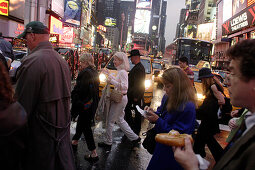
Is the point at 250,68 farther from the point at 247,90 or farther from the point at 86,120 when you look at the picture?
the point at 86,120

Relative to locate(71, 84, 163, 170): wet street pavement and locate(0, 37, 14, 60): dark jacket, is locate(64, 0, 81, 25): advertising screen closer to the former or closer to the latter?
locate(0, 37, 14, 60): dark jacket

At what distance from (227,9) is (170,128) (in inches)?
896

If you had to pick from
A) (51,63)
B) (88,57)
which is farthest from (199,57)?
(51,63)

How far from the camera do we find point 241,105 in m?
1.34

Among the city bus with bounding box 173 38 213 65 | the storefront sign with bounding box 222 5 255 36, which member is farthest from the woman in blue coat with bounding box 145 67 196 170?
the city bus with bounding box 173 38 213 65

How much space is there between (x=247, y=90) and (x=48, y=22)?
1097 inches

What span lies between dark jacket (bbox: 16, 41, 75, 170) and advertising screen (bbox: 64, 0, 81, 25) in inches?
1410

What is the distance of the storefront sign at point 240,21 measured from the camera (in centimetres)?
1531

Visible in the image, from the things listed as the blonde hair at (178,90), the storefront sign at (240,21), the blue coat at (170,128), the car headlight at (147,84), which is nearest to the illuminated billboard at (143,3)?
the storefront sign at (240,21)

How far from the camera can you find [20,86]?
227cm

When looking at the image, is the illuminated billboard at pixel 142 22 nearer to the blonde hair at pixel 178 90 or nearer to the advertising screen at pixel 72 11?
the advertising screen at pixel 72 11

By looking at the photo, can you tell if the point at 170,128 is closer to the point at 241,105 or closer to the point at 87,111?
the point at 241,105

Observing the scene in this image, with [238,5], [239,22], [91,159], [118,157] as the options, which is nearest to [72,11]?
[238,5]

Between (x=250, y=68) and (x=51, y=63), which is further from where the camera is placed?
(x=51, y=63)
